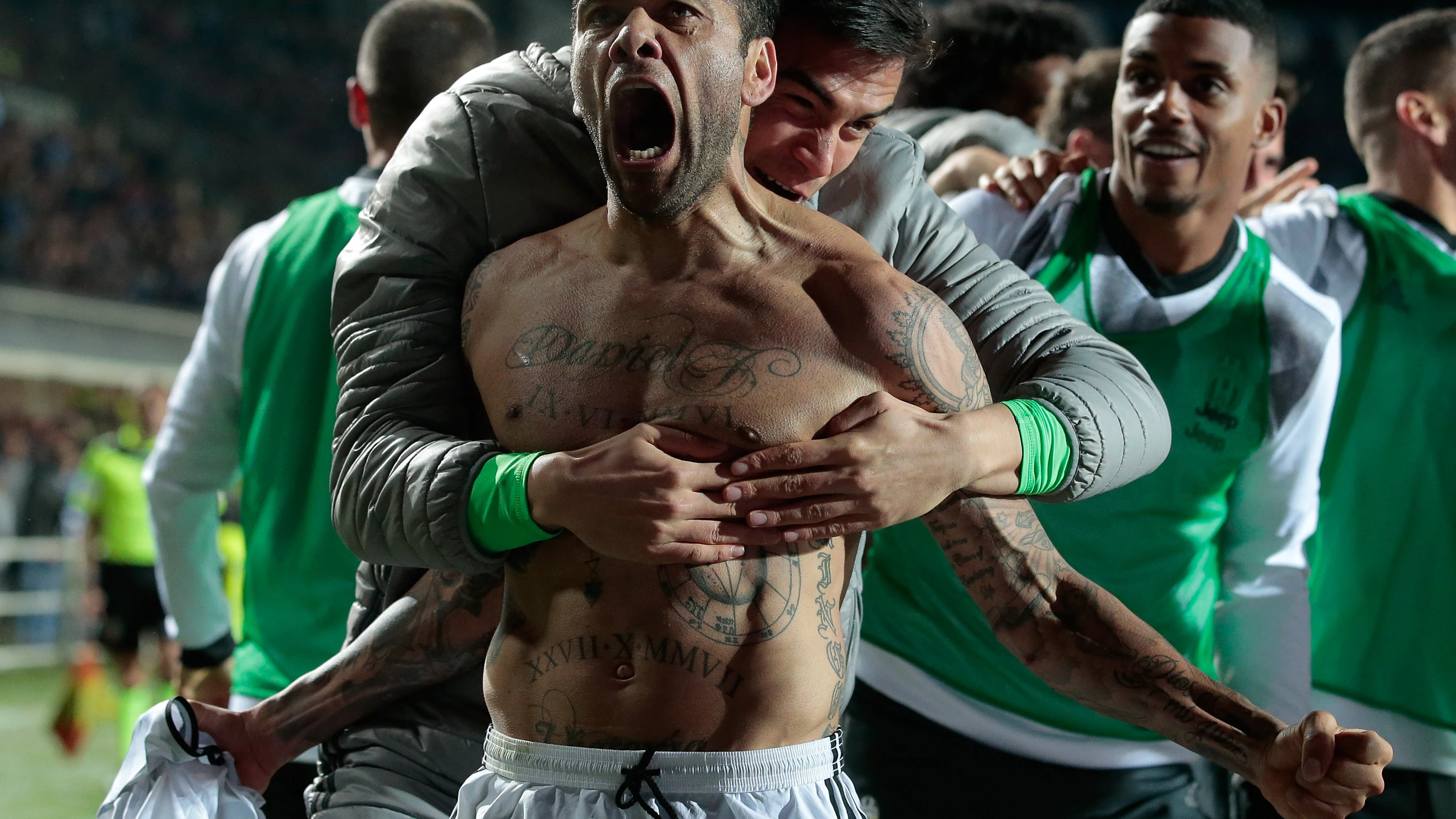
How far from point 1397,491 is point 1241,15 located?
114cm

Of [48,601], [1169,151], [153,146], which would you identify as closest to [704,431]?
[1169,151]

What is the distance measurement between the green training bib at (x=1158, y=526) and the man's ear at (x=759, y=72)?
46.5 inches

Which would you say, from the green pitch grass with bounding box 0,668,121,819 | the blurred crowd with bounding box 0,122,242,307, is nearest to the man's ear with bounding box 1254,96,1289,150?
the green pitch grass with bounding box 0,668,121,819

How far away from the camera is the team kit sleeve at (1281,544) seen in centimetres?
276

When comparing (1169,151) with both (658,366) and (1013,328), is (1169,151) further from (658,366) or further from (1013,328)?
(658,366)

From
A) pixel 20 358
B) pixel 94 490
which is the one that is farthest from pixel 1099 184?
pixel 20 358

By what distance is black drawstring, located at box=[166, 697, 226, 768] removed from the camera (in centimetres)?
200

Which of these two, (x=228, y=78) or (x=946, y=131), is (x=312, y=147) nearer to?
(x=228, y=78)

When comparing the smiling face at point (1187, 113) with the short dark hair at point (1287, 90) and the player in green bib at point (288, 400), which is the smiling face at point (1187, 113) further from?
the player in green bib at point (288, 400)

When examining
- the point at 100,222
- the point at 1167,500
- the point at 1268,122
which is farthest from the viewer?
the point at 100,222

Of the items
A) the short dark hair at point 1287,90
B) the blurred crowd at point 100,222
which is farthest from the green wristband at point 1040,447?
Result: the blurred crowd at point 100,222

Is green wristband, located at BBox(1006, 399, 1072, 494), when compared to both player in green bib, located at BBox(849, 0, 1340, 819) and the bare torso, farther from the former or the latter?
player in green bib, located at BBox(849, 0, 1340, 819)

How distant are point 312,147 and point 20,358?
4.76m

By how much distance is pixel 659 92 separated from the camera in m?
1.65
